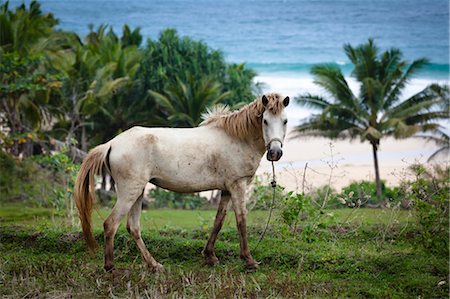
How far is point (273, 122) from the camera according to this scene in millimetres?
7355

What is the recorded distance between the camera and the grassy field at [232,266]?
22.4ft

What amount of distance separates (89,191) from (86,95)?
1891cm

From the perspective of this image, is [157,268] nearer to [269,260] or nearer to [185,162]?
[185,162]

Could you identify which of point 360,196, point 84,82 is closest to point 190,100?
point 84,82

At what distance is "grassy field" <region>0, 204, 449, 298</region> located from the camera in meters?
6.84

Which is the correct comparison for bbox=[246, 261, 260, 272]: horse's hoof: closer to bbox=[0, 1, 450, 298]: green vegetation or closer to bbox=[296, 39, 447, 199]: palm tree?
bbox=[0, 1, 450, 298]: green vegetation

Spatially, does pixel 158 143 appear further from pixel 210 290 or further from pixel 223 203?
pixel 210 290

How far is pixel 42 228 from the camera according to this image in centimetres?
953

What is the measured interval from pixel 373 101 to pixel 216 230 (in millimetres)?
19084

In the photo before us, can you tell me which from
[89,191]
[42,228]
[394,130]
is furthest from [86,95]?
[89,191]

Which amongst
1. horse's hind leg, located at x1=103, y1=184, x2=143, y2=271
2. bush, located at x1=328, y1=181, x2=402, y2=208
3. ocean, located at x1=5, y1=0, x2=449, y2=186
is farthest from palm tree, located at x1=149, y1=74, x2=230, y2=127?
ocean, located at x1=5, y1=0, x2=449, y2=186

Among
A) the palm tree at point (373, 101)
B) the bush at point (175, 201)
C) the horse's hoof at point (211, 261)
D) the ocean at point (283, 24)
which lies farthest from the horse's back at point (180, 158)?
the ocean at point (283, 24)

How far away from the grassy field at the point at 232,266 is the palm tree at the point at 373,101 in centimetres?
1564

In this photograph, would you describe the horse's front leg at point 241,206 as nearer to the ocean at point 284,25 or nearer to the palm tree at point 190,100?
the palm tree at point 190,100
